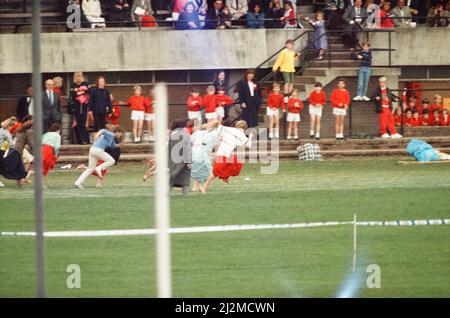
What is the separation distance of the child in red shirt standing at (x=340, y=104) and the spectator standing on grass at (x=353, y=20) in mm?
2841

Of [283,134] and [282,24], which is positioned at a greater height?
[282,24]

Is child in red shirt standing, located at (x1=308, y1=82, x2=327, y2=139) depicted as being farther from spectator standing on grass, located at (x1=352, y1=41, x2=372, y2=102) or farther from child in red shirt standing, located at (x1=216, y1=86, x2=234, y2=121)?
child in red shirt standing, located at (x1=216, y1=86, x2=234, y2=121)

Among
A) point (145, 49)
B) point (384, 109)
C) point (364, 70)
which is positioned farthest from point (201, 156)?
point (145, 49)

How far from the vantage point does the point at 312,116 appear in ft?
120

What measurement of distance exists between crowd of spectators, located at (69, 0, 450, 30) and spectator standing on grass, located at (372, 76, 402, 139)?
2.67 m

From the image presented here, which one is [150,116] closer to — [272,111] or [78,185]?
[272,111]

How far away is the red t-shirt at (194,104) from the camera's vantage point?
36.3m

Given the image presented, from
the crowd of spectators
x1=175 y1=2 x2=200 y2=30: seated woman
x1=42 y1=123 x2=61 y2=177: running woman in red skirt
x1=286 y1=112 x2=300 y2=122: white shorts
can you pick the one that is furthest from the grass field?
the crowd of spectators

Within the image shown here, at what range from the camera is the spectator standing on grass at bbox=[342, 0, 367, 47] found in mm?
38750

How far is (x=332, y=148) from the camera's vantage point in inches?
1421

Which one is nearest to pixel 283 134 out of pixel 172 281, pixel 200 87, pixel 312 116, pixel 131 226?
pixel 312 116

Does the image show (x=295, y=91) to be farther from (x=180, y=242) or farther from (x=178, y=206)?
(x=180, y=242)

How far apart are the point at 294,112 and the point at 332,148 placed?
4.75ft

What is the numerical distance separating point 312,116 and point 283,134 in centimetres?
118
